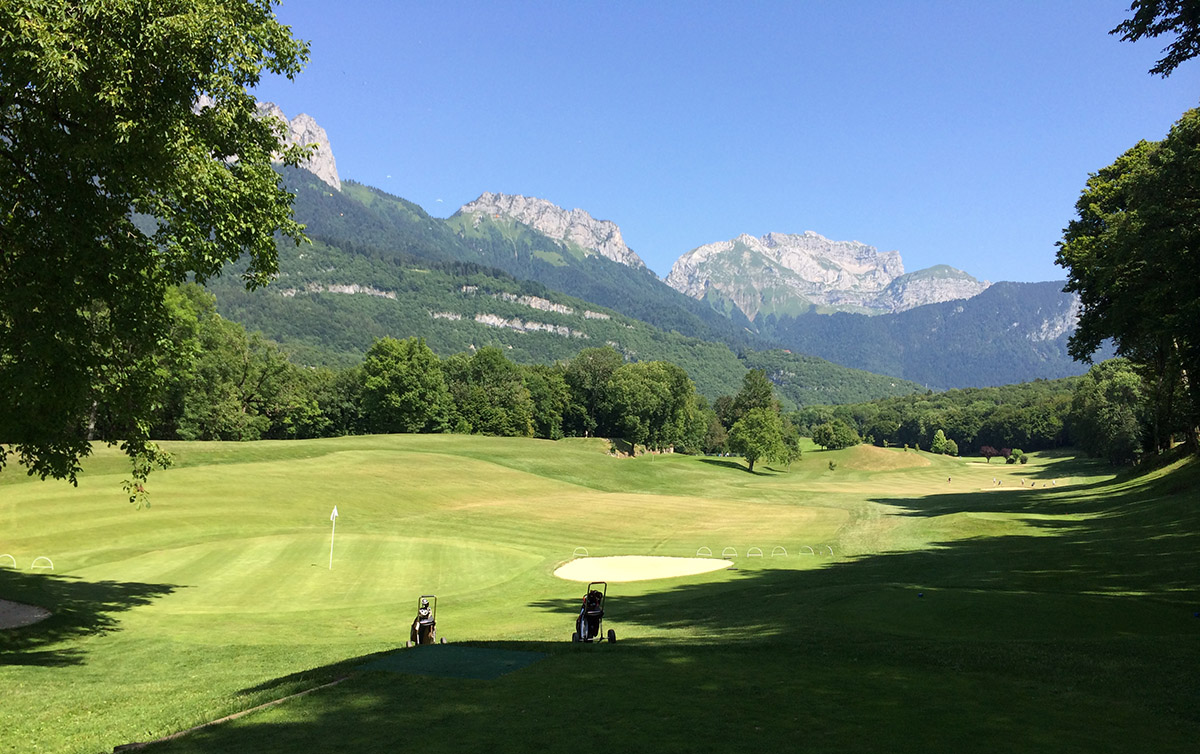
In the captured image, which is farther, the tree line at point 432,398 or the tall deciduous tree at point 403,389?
the tall deciduous tree at point 403,389

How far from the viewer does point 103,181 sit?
13984 millimetres

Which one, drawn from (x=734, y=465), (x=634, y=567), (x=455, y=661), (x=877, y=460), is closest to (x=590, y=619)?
(x=455, y=661)

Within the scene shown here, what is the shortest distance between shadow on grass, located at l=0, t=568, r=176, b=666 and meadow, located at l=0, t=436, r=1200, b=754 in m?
0.13

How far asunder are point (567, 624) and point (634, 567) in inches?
545

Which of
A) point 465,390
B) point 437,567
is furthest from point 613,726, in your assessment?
point 465,390

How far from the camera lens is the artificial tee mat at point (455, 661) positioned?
428 inches

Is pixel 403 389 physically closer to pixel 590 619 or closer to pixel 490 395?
pixel 490 395

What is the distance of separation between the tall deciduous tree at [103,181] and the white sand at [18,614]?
→ 4607 millimetres

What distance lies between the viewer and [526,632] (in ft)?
61.6

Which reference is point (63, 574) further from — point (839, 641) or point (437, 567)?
point (839, 641)

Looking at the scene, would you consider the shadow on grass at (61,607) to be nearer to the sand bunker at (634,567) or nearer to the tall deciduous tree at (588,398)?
the sand bunker at (634,567)

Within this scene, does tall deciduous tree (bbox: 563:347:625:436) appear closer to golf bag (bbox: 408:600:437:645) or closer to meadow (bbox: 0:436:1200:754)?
meadow (bbox: 0:436:1200:754)

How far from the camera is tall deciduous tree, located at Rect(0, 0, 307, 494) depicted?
12.4 meters

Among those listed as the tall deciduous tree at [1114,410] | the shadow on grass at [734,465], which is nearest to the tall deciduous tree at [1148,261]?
the tall deciduous tree at [1114,410]
